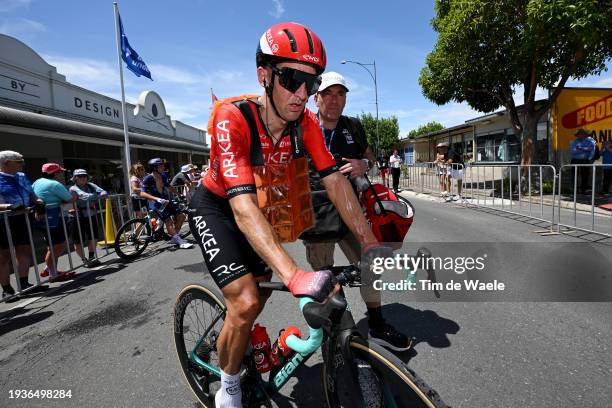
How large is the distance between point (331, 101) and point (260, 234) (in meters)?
1.83

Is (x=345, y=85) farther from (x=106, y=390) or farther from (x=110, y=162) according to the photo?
(x=110, y=162)

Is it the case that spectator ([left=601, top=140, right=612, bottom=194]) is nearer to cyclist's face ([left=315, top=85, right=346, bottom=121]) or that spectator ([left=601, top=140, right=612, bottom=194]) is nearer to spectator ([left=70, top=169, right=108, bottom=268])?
cyclist's face ([left=315, top=85, right=346, bottom=121])

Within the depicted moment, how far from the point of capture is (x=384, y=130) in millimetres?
58656

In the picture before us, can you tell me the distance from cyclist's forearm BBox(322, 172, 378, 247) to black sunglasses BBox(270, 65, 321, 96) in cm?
56

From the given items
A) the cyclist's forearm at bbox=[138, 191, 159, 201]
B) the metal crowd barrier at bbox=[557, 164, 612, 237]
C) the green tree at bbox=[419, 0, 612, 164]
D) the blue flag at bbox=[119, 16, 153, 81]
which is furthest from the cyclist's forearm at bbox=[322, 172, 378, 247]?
the blue flag at bbox=[119, 16, 153, 81]

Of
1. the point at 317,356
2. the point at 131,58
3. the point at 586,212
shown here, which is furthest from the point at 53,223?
the point at 586,212

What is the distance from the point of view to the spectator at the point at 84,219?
21.4 ft

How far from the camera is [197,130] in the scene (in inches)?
1244

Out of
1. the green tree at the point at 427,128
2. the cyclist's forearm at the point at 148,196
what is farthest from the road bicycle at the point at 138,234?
the green tree at the point at 427,128

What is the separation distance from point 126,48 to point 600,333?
16.6 metres

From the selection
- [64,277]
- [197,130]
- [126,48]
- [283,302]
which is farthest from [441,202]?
[197,130]

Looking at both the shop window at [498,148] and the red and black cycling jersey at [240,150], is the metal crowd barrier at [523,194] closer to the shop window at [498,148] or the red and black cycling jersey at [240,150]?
the red and black cycling jersey at [240,150]

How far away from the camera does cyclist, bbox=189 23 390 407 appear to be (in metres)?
1.64

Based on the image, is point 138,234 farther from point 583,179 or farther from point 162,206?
point 583,179
